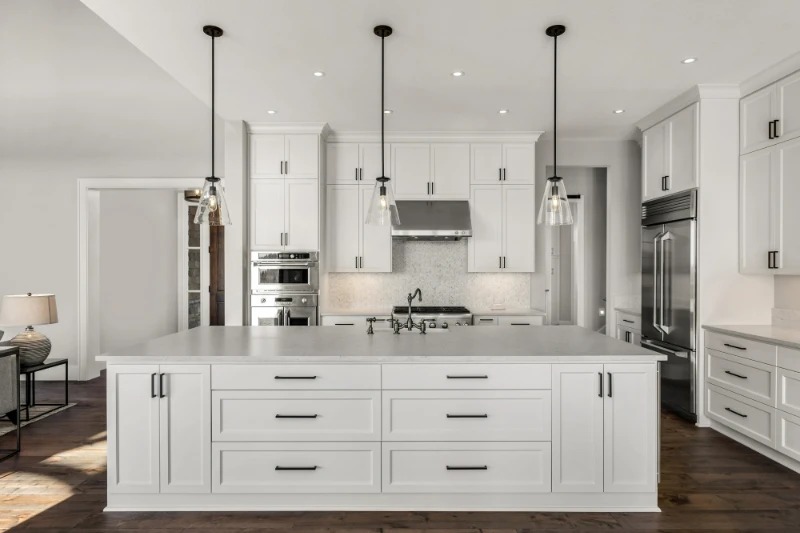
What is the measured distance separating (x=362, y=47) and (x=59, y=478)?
3.27 meters

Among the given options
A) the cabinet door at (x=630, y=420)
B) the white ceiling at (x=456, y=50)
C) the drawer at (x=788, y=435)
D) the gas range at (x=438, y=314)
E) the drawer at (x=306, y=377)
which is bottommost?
the drawer at (x=788, y=435)

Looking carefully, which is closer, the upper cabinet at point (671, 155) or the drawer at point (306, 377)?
the drawer at point (306, 377)

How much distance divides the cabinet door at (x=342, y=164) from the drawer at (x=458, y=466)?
328 centimetres

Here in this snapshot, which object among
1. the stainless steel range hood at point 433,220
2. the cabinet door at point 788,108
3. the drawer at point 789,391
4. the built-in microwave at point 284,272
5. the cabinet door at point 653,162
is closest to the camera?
the drawer at point 789,391

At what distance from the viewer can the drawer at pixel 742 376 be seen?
3.21 metres

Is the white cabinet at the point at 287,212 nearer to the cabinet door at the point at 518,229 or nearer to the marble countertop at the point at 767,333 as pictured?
the cabinet door at the point at 518,229

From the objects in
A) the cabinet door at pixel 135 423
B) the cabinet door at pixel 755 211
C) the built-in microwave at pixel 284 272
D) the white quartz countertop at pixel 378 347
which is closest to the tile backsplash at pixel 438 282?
→ the built-in microwave at pixel 284 272

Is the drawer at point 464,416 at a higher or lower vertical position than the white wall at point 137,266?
lower

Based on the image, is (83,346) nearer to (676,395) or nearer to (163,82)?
(163,82)

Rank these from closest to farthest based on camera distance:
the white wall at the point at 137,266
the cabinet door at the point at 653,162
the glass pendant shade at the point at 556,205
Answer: the glass pendant shade at the point at 556,205, the cabinet door at the point at 653,162, the white wall at the point at 137,266

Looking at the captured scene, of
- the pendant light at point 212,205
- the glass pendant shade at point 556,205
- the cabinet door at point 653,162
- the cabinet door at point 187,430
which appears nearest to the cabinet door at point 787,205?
the cabinet door at point 653,162

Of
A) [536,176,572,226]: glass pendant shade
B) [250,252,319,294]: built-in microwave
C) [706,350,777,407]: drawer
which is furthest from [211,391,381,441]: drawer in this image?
[706,350,777,407]: drawer

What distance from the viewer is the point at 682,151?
4102mm

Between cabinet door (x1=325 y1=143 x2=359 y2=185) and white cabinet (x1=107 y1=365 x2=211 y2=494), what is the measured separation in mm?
3063
